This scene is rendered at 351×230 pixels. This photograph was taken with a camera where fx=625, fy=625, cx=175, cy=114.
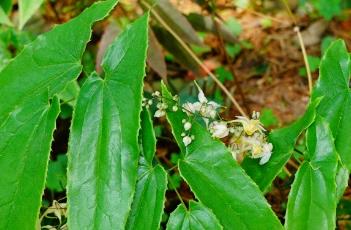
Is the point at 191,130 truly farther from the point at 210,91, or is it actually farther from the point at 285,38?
the point at 285,38

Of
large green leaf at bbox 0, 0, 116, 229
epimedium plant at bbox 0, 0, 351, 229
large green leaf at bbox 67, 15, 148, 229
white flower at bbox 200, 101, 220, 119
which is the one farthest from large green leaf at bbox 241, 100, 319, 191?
large green leaf at bbox 0, 0, 116, 229

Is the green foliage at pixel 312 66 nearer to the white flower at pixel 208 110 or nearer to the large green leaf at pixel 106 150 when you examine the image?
the white flower at pixel 208 110

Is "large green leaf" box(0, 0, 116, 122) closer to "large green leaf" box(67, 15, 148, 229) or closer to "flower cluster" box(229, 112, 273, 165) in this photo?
"large green leaf" box(67, 15, 148, 229)

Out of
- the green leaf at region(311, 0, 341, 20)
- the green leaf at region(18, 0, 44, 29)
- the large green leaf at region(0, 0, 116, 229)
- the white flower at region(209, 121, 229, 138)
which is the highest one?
the green leaf at region(18, 0, 44, 29)

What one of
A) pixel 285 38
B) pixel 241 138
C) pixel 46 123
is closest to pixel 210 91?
pixel 285 38

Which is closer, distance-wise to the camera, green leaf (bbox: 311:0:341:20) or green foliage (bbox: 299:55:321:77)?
green foliage (bbox: 299:55:321:77)

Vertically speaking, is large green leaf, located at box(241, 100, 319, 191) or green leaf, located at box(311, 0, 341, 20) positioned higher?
large green leaf, located at box(241, 100, 319, 191)
